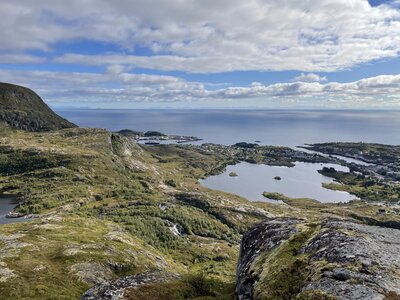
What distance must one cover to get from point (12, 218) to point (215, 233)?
4478 inches

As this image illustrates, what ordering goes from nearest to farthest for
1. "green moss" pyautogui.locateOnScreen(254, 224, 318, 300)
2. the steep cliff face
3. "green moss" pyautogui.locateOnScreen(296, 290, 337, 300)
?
"green moss" pyautogui.locateOnScreen(296, 290, 337, 300) < the steep cliff face < "green moss" pyautogui.locateOnScreen(254, 224, 318, 300)

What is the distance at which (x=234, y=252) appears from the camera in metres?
167

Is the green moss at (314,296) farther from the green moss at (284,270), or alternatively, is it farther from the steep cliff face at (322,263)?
the green moss at (284,270)

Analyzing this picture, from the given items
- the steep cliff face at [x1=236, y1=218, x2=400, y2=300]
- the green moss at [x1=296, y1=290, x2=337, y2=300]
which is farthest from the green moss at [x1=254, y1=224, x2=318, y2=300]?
the green moss at [x1=296, y1=290, x2=337, y2=300]

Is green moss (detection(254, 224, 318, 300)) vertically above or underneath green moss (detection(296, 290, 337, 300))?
underneath

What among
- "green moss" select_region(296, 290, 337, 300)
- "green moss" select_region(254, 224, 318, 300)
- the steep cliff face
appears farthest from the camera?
"green moss" select_region(254, 224, 318, 300)

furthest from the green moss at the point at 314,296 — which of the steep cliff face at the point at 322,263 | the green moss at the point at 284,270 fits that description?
the green moss at the point at 284,270

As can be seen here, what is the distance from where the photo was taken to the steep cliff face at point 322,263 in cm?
2059

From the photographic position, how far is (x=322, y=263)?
24.0 m

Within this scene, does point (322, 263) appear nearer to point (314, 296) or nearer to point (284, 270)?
point (284, 270)

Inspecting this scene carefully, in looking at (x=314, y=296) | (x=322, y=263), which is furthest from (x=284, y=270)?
(x=314, y=296)

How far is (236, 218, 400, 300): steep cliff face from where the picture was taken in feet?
67.6

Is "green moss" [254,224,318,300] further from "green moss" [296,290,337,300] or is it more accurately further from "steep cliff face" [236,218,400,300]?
"green moss" [296,290,337,300]

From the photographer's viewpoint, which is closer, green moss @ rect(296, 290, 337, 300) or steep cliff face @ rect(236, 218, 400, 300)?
green moss @ rect(296, 290, 337, 300)
